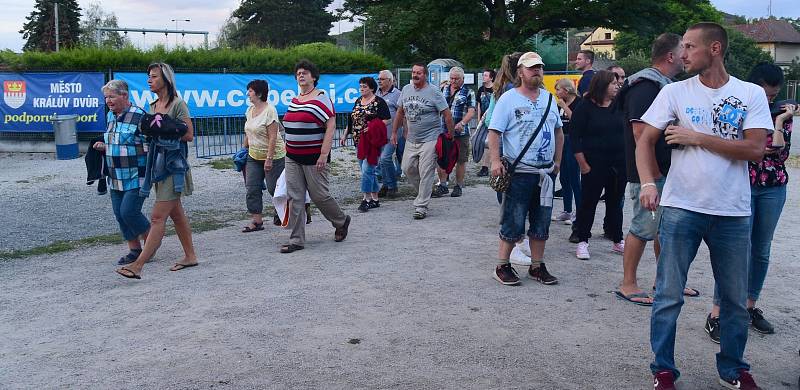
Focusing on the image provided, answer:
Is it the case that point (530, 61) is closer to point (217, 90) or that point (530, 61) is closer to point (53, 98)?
point (217, 90)

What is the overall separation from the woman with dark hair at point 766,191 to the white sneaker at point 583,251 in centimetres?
209

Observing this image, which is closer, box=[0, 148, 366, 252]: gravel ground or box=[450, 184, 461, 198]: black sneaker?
box=[0, 148, 366, 252]: gravel ground

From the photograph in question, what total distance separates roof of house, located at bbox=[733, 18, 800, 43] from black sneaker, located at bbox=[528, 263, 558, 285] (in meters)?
93.1

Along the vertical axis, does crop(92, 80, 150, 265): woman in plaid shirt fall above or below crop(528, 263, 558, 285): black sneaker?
above

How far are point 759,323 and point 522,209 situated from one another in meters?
1.89

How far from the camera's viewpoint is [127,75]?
1591 cm

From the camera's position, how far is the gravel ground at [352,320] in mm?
4328

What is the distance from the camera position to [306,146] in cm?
752

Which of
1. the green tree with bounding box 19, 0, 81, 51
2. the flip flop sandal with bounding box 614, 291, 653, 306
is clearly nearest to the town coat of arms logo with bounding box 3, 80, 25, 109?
the flip flop sandal with bounding box 614, 291, 653, 306

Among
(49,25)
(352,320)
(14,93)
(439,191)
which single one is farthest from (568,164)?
(49,25)

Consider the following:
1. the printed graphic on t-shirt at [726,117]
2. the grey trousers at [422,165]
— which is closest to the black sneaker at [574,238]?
the grey trousers at [422,165]

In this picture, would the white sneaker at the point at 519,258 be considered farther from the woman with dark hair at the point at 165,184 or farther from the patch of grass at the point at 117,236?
the patch of grass at the point at 117,236

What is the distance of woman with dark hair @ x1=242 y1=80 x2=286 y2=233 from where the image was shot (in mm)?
8273

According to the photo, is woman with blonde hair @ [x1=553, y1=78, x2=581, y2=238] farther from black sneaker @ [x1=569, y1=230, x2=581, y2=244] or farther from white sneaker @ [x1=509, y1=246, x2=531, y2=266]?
white sneaker @ [x1=509, y1=246, x2=531, y2=266]
